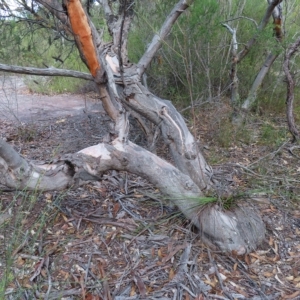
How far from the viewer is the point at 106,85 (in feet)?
A: 12.3

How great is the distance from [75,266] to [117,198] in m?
0.94

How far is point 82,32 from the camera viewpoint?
3.31 metres

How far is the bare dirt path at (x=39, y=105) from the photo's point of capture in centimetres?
641

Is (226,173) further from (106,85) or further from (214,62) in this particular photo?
(214,62)

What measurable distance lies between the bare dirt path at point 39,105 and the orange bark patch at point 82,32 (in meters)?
2.42

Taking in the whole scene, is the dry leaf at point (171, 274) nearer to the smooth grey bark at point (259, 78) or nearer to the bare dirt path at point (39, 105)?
the smooth grey bark at point (259, 78)

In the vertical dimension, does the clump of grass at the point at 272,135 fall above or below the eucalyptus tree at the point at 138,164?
below

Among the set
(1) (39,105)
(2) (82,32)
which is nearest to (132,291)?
(2) (82,32)

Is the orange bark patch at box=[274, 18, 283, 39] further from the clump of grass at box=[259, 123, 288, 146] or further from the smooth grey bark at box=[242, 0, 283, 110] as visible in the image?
the clump of grass at box=[259, 123, 288, 146]

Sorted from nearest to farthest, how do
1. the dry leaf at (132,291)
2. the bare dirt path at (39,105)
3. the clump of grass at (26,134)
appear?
the dry leaf at (132,291) < the clump of grass at (26,134) < the bare dirt path at (39,105)

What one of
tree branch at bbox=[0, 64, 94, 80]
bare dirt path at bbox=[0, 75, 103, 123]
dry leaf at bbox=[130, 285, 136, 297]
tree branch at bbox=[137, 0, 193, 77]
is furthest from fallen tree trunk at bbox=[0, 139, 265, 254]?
bare dirt path at bbox=[0, 75, 103, 123]

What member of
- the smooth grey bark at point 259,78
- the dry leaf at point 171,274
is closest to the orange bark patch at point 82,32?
the dry leaf at point 171,274

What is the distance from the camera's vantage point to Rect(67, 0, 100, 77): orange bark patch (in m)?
3.21

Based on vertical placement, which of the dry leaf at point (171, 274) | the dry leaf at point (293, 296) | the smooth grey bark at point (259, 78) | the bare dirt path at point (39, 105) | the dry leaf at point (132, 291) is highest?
the smooth grey bark at point (259, 78)
